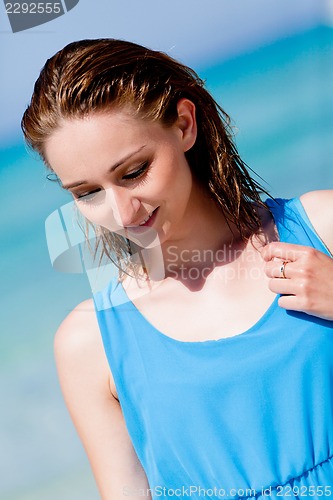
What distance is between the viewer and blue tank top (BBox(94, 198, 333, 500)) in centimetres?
122

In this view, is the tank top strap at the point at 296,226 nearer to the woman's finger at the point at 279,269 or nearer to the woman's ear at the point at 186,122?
the woman's finger at the point at 279,269

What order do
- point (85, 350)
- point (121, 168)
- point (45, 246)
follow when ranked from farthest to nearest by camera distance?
point (45, 246) → point (85, 350) → point (121, 168)

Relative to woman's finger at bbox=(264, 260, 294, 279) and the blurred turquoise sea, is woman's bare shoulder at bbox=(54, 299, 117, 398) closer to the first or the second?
woman's finger at bbox=(264, 260, 294, 279)

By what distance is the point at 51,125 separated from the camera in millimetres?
1214

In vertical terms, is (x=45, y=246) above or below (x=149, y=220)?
above

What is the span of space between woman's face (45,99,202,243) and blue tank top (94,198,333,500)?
0.76 feet

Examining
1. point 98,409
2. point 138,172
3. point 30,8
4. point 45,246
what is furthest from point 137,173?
point 45,246

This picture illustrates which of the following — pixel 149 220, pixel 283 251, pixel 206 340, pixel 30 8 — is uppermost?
pixel 30 8

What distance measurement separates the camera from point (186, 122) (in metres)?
1.27

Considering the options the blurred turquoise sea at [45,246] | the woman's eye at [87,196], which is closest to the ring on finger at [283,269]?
the woman's eye at [87,196]

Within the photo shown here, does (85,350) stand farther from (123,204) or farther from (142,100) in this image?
(142,100)

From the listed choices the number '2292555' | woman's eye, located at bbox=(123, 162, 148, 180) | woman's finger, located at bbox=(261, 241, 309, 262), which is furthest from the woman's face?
the number '2292555'

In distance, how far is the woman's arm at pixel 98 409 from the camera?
4.59 feet

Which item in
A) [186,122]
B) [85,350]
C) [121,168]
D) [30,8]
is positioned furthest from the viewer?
[30,8]
